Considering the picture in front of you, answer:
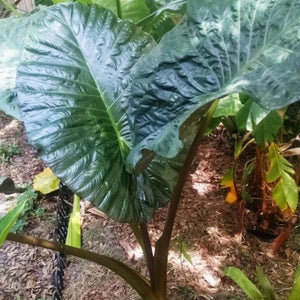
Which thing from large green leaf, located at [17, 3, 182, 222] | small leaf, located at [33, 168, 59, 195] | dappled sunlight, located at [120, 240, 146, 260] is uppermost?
large green leaf, located at [17, 3, 182, 222]

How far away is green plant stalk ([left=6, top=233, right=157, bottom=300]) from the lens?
0.98 metres

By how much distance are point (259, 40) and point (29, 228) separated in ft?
4.25

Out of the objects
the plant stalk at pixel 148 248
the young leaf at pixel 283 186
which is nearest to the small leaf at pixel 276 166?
the young leaf at pixel 283 186

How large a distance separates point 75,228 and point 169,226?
25.5 inches

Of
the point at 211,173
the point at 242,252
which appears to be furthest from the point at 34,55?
the point at 211,173

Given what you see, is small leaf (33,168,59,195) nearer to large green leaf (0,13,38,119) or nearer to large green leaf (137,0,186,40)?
large green leaf (0,13,38,119)

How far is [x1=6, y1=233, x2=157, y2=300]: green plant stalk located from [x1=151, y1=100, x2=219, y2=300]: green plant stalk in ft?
0.10

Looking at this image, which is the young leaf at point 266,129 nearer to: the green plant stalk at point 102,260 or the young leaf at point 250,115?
the young leaf at point 250,115

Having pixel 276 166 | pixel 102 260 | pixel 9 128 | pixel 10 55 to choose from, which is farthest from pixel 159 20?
pixel 9 128

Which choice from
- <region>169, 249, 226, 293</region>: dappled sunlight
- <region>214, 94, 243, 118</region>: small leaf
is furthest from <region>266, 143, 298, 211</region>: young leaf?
<region>169, 249, 226, 293</region>: dappled sunlight

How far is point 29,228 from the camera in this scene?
1.72 meters

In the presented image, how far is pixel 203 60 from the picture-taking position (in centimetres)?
79

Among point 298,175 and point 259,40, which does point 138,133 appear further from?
point 298,175

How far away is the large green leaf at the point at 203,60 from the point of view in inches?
26.3
